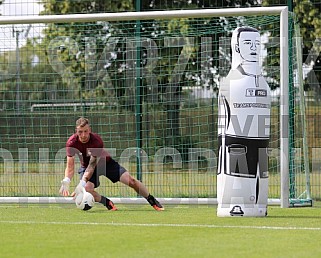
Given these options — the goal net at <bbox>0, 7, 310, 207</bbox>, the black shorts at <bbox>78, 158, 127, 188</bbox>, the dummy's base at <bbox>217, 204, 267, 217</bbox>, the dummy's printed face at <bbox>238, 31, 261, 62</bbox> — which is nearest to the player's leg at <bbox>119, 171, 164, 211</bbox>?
the black shorts at <bbox>78, 158, 127, 188</bbox>

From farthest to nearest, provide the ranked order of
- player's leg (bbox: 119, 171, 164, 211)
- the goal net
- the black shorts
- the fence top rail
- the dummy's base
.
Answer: the goal net, the fence top rail, the black shorts, player's leg (bbox: 119, 171, 164, 211), the dummy's base

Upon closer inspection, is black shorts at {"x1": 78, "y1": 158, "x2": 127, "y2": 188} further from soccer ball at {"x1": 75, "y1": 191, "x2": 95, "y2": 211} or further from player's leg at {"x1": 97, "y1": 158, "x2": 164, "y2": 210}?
soccer ball at {"x1": 75, "y1": 191, "x2": 95, "y2": 211}

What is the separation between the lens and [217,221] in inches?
442

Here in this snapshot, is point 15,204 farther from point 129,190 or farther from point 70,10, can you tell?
point 70,10

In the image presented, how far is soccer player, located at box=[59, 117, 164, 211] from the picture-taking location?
512 inches

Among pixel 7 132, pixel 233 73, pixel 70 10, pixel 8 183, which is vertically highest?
pixel 70 10

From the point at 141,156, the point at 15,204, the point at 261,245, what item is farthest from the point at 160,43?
the point at 261,245

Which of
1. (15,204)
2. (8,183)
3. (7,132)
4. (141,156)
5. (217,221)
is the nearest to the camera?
(217,221)

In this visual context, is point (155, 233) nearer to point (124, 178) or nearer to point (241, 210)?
point (241, 210)

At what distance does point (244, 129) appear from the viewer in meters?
11.7

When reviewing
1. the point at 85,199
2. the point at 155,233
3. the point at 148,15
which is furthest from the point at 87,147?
the point at 155,233

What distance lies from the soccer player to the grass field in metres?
0.25

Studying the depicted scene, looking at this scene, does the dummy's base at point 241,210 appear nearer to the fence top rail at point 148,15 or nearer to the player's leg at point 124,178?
the player's leg at point 124,178

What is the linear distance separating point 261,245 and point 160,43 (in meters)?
A: 9.93
